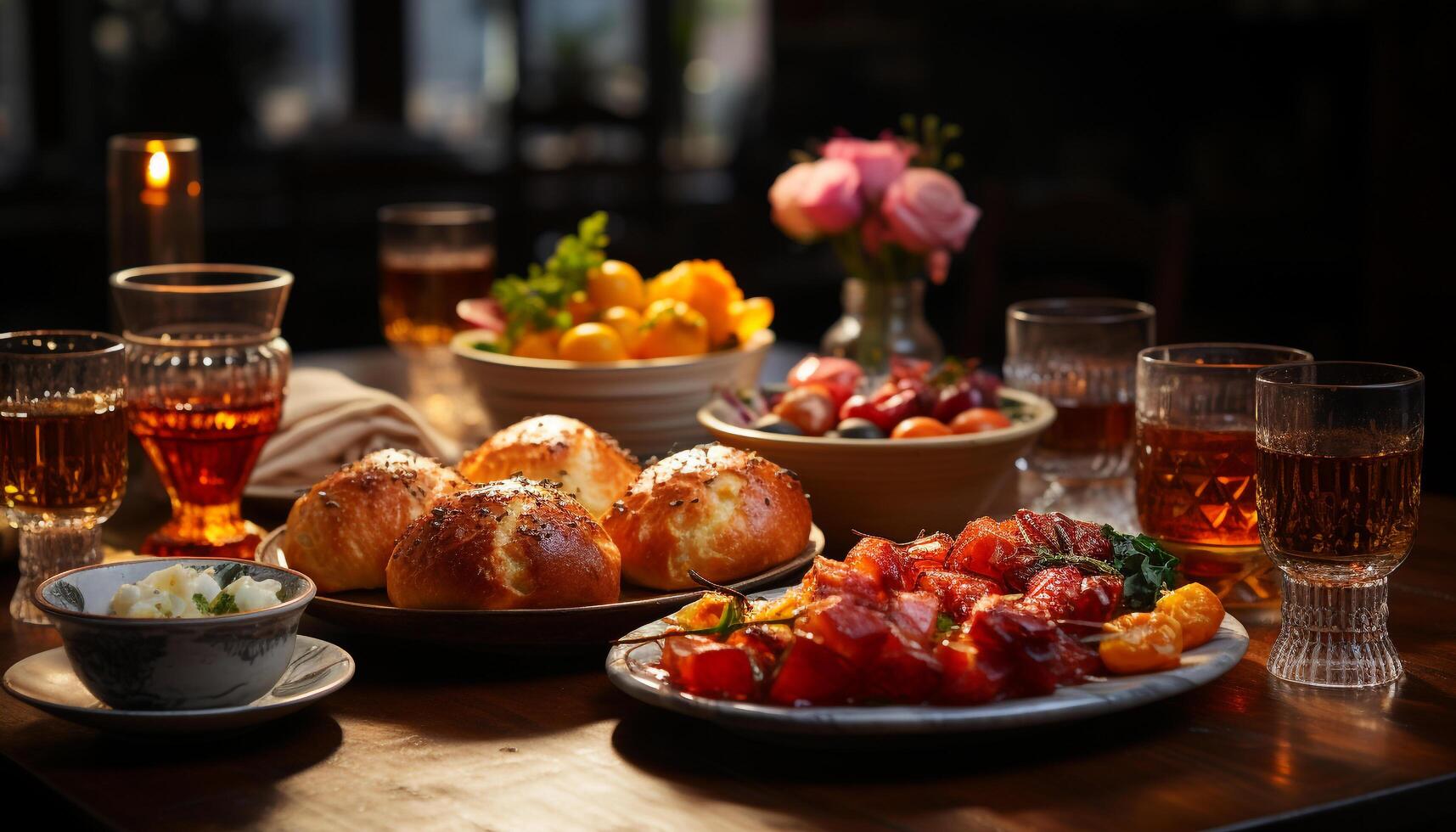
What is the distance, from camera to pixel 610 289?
6.51ft

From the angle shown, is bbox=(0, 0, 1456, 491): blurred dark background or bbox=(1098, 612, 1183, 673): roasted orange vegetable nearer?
A: bbox=(1098, 612, 1183, 673): roasted orange vegetable

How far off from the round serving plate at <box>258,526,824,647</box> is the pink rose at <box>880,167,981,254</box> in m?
0.84

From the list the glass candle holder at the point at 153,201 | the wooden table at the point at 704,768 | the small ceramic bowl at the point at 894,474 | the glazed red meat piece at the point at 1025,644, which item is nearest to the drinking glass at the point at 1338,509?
the wooden table at the point at 704,768

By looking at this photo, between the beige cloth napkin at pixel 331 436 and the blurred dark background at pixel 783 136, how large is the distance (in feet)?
4.92

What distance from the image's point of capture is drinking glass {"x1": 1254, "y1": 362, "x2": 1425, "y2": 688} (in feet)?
3.85

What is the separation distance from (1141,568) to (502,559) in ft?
1.65

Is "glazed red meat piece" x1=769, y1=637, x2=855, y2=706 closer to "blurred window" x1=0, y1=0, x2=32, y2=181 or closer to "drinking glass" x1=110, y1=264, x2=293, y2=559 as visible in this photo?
"drinking glass" x1=110, y1=264, x2=293, y2=559

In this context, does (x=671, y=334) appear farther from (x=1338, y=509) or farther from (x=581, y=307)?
(x=1338, y=509)

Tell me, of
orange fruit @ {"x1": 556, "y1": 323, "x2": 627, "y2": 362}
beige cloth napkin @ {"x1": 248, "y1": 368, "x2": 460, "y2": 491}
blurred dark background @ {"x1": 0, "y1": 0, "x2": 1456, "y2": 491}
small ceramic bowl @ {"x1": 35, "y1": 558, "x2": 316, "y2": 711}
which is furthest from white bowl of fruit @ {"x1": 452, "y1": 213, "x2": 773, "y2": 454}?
blurred dark background @ {"x1": 0, "y1": 0, "x2": 1456, "y2": 491}

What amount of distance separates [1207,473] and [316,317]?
4.42 metres

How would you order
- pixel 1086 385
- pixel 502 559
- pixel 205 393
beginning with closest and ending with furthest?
pixel 502 559
pixel 205 393
pixel 1086 385

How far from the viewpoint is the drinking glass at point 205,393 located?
158 centimetres

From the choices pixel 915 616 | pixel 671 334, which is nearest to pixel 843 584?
pixel 915 616

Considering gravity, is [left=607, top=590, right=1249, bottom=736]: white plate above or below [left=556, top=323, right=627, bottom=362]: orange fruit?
below
